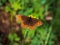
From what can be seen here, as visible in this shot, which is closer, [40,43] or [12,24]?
[40,43]

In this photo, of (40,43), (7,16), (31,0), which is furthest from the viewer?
(7,16)

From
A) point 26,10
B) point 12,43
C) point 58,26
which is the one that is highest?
point 26,10

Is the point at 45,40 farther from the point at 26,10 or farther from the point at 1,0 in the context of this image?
the point at 1,0

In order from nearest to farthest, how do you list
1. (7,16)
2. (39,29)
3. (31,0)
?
1. (39,29)
2. (31,0)
3. (7,16)

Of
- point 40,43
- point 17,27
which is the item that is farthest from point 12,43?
point 40,43

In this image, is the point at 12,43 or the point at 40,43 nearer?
the point at 40,43

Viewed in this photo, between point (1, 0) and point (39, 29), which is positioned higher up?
point (1, 0)

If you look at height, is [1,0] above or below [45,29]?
above

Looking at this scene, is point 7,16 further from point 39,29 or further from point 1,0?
point 39,29

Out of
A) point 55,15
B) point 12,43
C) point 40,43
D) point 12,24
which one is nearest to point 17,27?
point 12,24
